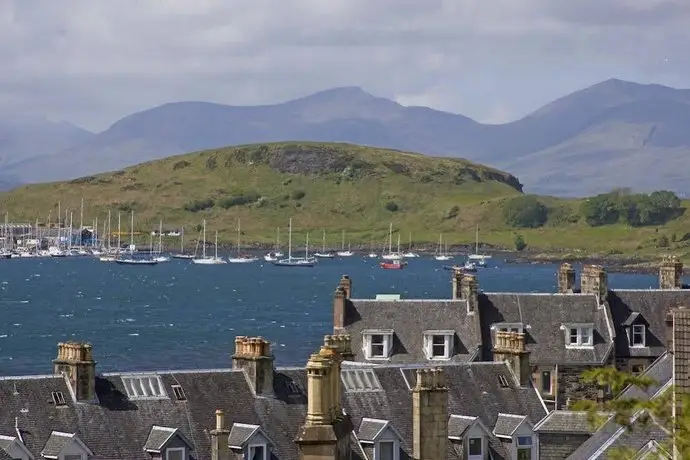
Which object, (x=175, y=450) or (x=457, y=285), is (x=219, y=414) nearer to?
(x=175, y=450)

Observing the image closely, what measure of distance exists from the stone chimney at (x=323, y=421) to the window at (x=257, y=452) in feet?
72.5

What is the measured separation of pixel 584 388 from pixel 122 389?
93.5ft

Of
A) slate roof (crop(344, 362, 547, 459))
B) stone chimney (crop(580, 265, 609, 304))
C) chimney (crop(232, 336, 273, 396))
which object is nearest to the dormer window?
stone chimney (crop(580, 265, 609, 304))

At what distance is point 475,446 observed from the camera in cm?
5372

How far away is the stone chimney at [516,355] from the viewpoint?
195ft

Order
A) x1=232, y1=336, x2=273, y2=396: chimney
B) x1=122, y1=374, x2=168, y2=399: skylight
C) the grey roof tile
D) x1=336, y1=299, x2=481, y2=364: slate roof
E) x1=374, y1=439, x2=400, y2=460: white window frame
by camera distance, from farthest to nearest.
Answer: x1=336, y1=299, x2=481, y2=364: slate roof
the grey roof tile
x1=232, y1=336, x2=273, y2=396: chimney
x1=122, y1=374, x2=168, y2=399: skylight
x1=374, y1=439, x2=400, y2=460: white window frame

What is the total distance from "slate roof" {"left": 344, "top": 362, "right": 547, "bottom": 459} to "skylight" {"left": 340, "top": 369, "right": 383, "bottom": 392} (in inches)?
8.1

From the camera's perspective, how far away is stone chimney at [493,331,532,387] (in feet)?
195

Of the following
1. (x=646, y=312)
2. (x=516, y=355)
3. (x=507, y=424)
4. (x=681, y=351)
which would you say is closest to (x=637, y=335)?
(x=646, y=312)

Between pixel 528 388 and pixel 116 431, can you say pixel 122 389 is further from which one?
pixel 528 388

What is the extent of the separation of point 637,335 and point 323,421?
52910 mm

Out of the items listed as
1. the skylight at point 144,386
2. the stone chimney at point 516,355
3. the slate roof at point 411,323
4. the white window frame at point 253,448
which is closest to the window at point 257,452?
the white window frame at point 253,448

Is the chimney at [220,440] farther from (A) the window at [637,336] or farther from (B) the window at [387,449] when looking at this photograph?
(A) the window at [637,336]

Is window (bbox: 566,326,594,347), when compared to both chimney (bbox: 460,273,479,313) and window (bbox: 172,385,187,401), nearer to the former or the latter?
chimney (bbox: 460,273,479,313)
